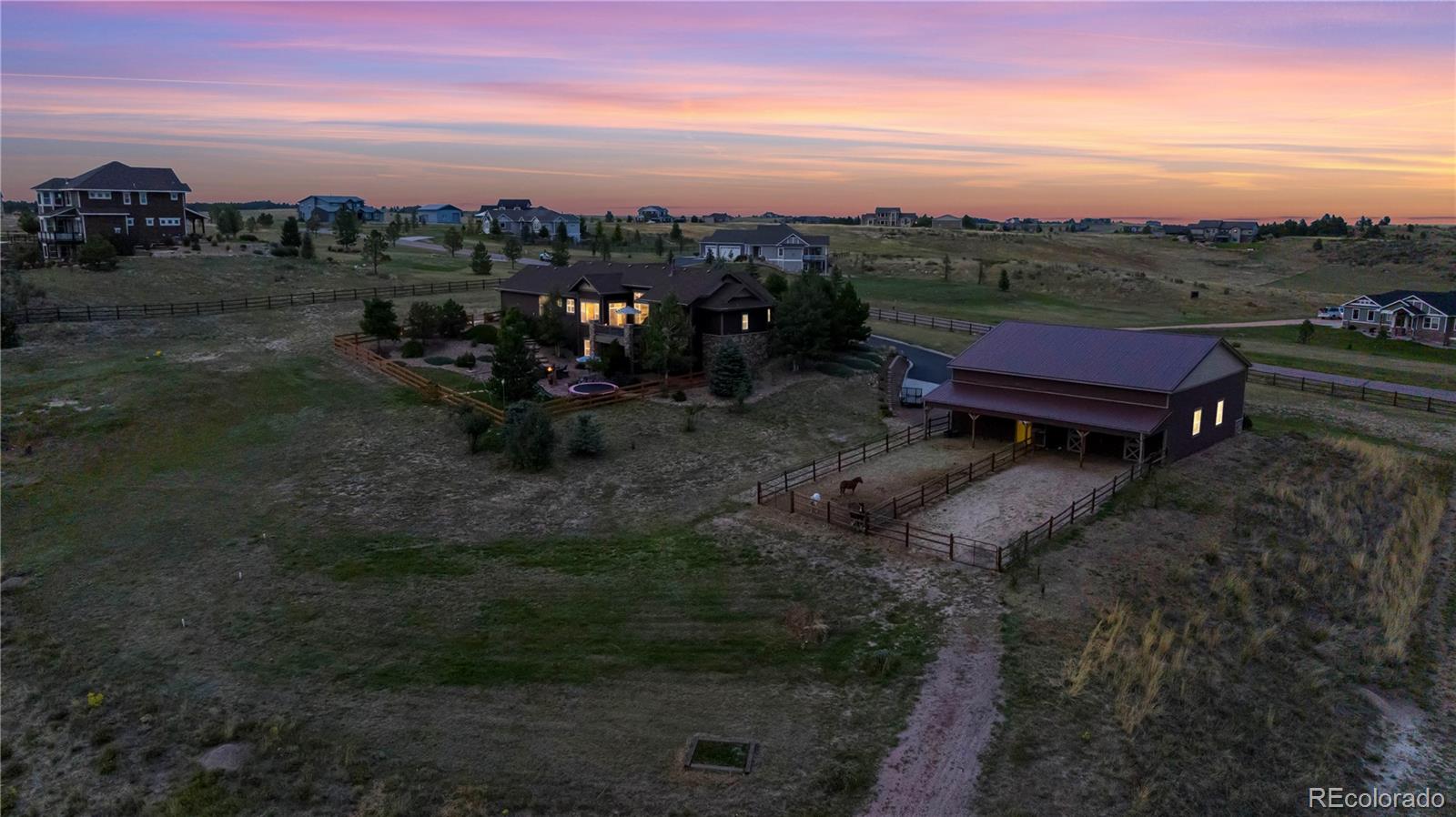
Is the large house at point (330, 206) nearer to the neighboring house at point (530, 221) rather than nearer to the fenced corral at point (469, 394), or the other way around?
the neighboring house at point (530, 221)

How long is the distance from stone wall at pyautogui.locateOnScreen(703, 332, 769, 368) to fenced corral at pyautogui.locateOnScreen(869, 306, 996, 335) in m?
21.9

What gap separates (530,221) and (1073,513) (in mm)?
130387

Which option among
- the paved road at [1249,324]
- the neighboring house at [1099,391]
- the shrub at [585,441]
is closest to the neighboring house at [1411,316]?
the paved road at [1249,324]

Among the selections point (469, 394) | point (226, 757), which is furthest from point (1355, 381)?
point (226, 757)

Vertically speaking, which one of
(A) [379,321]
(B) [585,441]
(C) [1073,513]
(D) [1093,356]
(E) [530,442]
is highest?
(D) [1093,356]

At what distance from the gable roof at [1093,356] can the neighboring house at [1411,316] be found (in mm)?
45565

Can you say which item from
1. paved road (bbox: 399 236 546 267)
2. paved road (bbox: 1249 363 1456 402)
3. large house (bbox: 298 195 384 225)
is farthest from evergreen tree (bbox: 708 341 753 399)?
large house (bbox: 298 195 384 225)

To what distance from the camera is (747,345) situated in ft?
174

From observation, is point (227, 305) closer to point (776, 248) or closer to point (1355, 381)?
point (776, 248)

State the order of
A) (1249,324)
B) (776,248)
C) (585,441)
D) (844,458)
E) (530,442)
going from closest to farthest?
(530,442), (585,441), (844,458), (1249,324), (776,248)

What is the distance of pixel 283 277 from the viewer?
255 feet

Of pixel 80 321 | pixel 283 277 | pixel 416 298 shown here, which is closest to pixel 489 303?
pixel 416 298

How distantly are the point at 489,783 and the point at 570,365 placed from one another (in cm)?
3883

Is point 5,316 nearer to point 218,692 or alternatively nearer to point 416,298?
point 416,298
